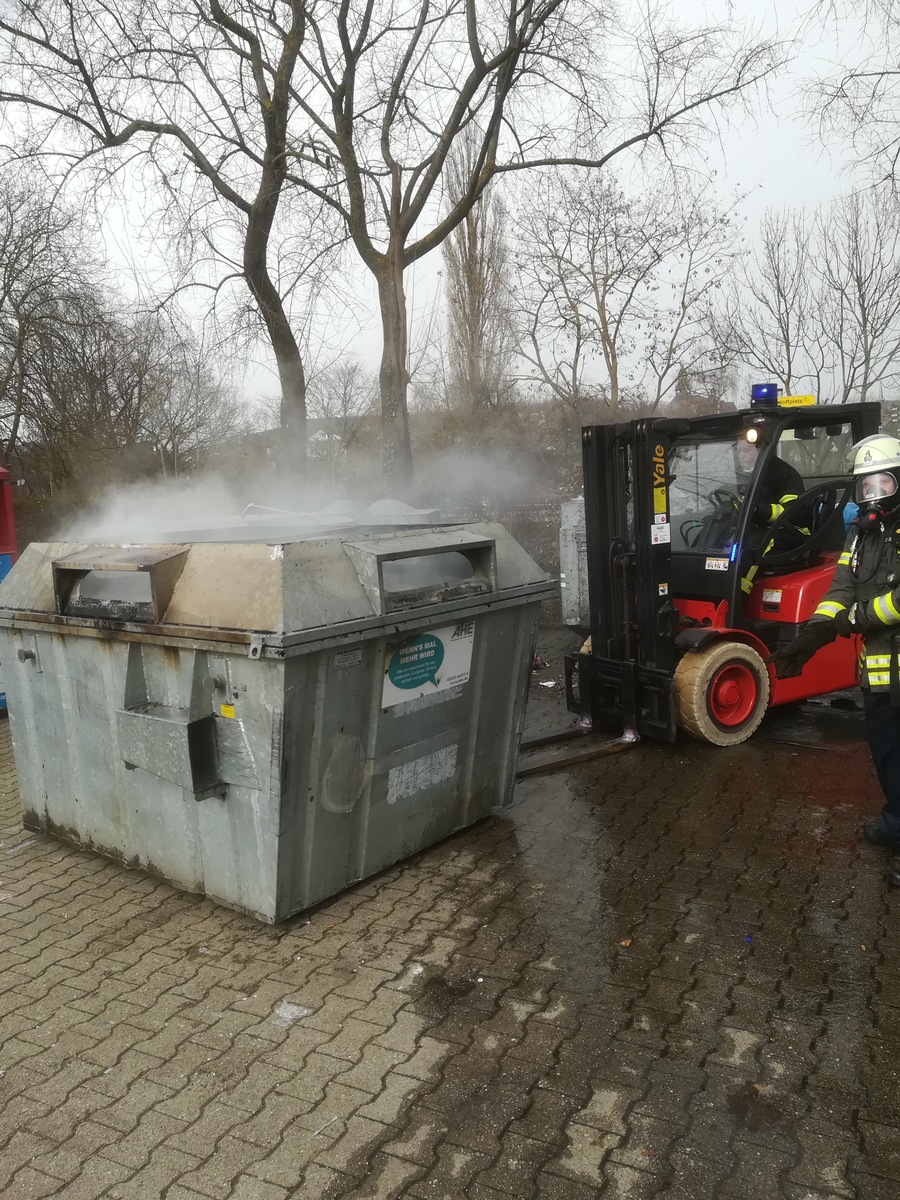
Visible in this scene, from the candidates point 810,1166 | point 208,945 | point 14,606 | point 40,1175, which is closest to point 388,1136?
point 40,1175

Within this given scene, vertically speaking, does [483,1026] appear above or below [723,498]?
below

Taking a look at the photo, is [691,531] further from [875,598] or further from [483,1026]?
[483,1026]

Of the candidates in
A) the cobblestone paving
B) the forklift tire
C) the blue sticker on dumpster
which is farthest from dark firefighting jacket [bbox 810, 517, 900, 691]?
the blue sticker on dumpster

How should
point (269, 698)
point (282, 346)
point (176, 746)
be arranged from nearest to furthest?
point (269, 698)
point (176, 746)
point (282, 346)

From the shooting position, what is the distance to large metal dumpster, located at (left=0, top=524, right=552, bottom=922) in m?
3.17

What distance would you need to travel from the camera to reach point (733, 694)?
5395 mm

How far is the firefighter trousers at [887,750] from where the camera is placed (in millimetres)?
3732

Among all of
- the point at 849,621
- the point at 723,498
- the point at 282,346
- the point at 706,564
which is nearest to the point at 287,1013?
the point at 849,621

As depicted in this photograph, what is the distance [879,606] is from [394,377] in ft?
21.3

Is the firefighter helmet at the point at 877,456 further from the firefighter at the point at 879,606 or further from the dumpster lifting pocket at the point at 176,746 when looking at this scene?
the dumpster lifting pocket at the point at 176,746

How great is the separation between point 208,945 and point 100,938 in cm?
47

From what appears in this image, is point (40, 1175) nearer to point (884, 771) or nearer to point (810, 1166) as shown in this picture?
point (810, 1166)

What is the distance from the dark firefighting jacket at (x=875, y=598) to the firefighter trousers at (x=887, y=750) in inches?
3.4

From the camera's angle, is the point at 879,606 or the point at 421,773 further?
the point at 421,773
